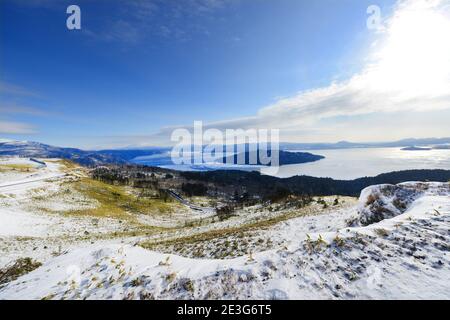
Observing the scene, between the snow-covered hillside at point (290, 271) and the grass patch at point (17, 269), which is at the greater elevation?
the snow-covered hillside at point (290, 271)

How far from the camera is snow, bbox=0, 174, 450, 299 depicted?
5734mm

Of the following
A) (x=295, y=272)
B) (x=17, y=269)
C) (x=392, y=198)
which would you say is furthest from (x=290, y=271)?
(x=17, y=269)

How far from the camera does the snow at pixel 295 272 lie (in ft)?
18.8

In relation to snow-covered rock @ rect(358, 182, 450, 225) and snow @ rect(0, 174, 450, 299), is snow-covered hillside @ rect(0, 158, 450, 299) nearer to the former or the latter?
snow @ rect(0, 174, 450, 299)

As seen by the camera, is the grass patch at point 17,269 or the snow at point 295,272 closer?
the snow at point 295,272

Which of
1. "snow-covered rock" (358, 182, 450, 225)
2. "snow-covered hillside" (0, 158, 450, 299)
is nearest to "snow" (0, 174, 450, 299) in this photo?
"snow-covered hillside" (0, 158, 450, 299)

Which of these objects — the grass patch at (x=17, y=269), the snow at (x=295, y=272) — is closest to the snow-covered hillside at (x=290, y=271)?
the snow at (x=295, y=272)

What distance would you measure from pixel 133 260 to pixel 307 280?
6.64m

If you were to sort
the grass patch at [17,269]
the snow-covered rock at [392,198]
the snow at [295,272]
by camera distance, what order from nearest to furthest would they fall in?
the snow at [295,272] → the grass patch at [17,269] → the snow-covered rock at [392,198]

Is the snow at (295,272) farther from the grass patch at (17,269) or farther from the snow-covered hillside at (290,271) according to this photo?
the grass patch at (17,269)

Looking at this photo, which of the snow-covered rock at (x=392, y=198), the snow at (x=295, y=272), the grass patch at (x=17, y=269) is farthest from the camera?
the snow-covered rock at (x=392, y=198)

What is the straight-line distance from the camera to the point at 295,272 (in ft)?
21.4

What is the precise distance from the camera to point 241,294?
19.1 feet
